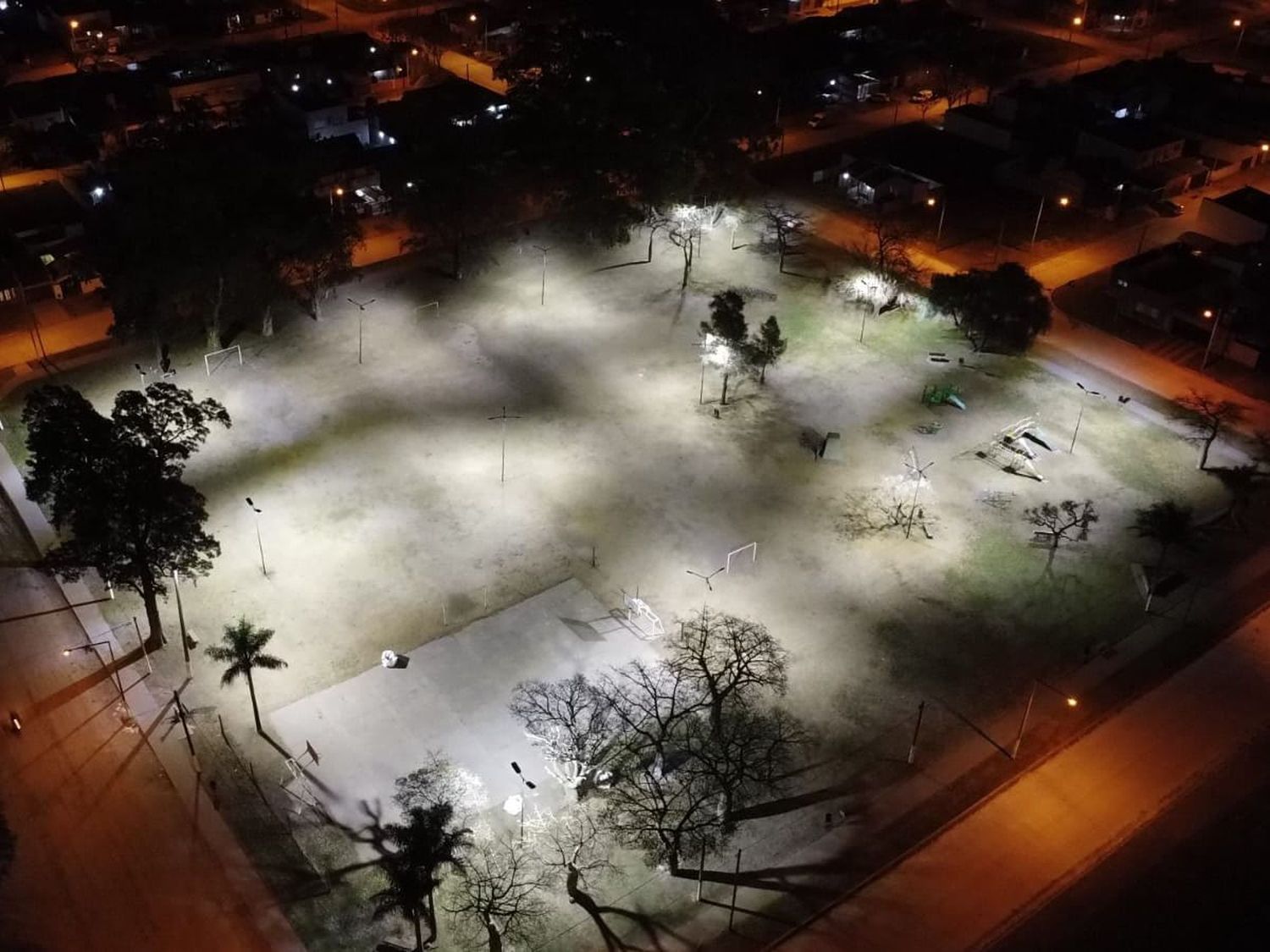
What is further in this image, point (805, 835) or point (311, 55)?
point (311, 55)

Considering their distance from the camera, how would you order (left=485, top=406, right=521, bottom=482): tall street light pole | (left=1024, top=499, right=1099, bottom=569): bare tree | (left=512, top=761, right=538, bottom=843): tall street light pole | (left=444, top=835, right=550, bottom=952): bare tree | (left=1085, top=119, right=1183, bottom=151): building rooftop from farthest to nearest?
(left=1085, top=119, right=1183, bottom=151): building rooftop
(left=485, top=406, right=521, bottom=482): tall street light pole
(left=1024, top=499, right=1099, bottom=569): bare tree
(left=512, top=761, right=538, bottom=843): tall street light pole
(left=444, top=835, right=550, bottom=952): bare tree

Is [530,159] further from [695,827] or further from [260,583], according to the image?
[695,827]

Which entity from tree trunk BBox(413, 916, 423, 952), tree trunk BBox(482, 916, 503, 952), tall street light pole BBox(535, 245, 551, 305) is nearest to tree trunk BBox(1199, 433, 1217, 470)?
tall street light pole BBox(535, 245, 551, 305)

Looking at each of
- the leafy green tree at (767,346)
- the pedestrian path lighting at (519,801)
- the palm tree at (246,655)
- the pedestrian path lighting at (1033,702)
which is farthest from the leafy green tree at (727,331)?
the palm tree at (246,655)

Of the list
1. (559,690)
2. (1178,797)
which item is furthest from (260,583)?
(1178,797)

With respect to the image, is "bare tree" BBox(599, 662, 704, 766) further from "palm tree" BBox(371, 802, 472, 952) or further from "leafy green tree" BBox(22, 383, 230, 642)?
"leafy green tree" BBox(22, 383, 230, 642)

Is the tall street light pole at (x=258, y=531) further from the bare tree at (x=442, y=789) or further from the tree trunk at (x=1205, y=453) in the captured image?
the tree trunk at (x=1205, y=453)
